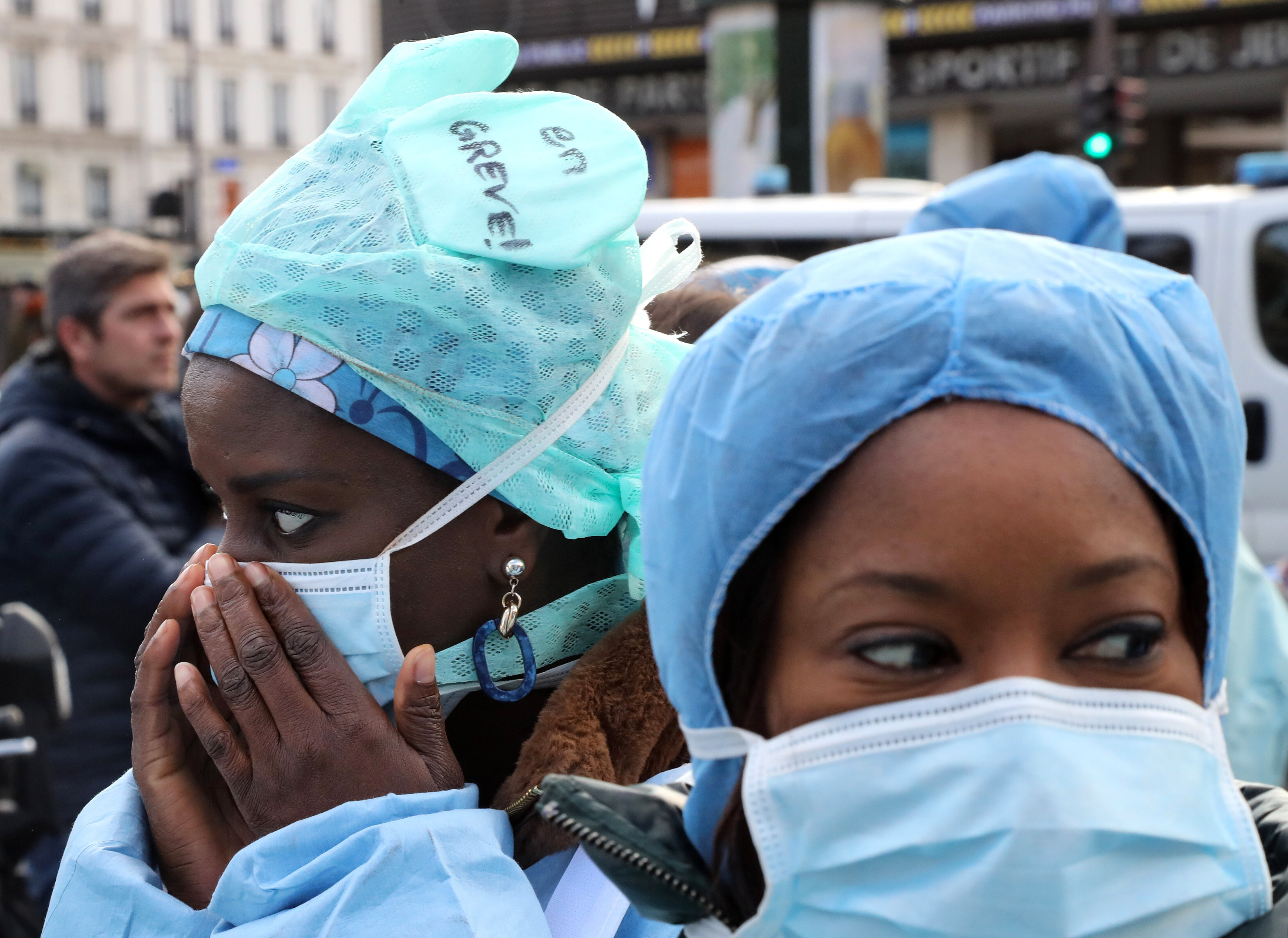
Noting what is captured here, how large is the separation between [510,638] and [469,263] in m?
0.46

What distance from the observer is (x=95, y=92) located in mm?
49219

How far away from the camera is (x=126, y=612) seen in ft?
13.0

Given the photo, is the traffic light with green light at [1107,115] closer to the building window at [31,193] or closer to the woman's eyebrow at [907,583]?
the woman's eyebrow at [907,583]

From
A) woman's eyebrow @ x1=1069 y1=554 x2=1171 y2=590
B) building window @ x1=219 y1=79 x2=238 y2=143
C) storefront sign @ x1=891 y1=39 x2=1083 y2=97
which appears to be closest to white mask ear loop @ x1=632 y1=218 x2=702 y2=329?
woman's eyebrow @ x1=1069 y1=554 x2=1171 y2=590

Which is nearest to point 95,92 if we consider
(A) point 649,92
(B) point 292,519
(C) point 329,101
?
(C) point 329,101

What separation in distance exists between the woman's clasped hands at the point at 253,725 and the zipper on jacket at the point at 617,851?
378mm

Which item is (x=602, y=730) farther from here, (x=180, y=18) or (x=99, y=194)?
(x=180, y=18)

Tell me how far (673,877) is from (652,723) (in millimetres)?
478

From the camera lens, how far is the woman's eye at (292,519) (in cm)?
170

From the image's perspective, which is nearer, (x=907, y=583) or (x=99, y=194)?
(x=907, y=583)

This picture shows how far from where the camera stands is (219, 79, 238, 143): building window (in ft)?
167

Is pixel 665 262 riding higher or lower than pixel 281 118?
higher

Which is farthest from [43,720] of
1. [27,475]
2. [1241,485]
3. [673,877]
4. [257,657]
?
[1241,485]

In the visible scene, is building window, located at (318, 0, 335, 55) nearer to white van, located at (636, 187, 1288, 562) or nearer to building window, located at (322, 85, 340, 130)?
building window, located at (322, 85, 340, 130)
